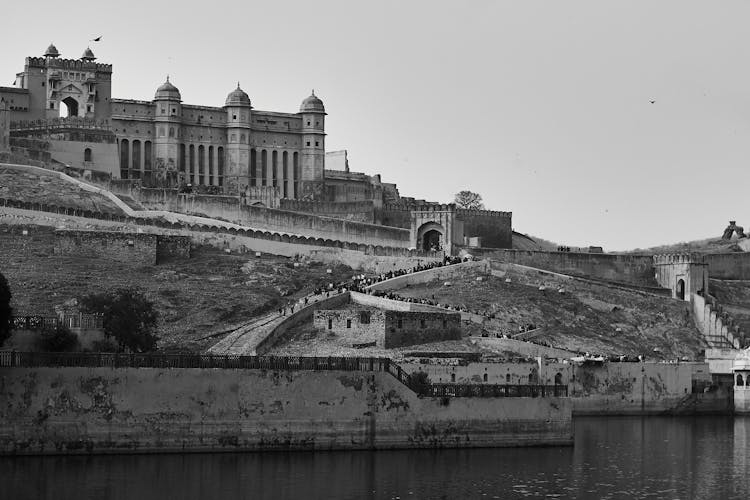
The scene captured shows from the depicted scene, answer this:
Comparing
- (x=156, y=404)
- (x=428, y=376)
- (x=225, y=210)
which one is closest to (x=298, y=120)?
(x=225, y=210)

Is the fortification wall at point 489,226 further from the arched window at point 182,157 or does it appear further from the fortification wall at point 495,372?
the fortification wall at point 495,372

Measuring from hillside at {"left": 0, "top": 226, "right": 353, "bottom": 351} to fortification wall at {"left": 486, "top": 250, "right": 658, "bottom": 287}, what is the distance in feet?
35.6

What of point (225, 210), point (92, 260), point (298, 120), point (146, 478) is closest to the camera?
point (146, 478)

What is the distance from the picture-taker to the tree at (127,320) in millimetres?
57531

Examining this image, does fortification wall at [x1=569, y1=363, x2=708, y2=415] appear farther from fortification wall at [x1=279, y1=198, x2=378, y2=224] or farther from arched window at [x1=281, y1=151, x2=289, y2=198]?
arched window at [x1=281, y1=151, x2=289, y2=198]

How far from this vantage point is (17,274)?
75.9 meters

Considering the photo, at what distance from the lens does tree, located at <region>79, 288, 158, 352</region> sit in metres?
57.5

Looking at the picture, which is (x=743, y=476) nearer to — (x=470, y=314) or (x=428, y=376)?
(x=428, y=376)

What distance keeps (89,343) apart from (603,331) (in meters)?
32.4

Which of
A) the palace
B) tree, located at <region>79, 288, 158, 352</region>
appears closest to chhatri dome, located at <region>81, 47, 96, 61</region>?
the palace

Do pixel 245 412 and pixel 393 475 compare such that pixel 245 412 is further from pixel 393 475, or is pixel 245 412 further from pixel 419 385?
pixel 419 385

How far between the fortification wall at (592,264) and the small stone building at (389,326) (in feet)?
75.9

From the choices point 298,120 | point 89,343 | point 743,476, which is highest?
point 298,120

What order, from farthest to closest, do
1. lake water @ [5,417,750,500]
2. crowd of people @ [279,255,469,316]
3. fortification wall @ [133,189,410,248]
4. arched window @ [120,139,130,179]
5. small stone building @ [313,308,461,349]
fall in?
arched window @ [120,139,130,179], fortification wall @ [133,189,410,248], crowd of people @ [279,255,469,316], small stone building @ [313,308,461,349], lake water @ [5,417,750,500]
